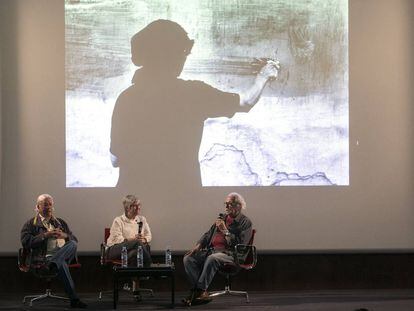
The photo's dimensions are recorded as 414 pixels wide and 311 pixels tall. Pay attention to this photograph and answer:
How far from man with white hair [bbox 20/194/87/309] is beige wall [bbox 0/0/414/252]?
2.08ft

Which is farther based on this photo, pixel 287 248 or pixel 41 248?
pixel 287 248

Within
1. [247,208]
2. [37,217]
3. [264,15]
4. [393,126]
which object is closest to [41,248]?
[37,217]

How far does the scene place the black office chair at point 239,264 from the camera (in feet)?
25.8

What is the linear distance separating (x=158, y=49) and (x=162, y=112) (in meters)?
0.66

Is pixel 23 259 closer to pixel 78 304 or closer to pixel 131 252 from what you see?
pixel 78 304

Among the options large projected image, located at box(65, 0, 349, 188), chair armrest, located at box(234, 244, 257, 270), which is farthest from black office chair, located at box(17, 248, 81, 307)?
chair armrest, located at box(234, 244, 257, 270)

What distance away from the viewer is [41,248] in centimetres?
777

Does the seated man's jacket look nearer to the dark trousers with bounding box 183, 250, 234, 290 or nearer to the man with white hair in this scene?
the man with white hair

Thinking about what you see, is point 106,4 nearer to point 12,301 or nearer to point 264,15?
point 264,15

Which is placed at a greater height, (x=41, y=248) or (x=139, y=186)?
(x=139, y=186)

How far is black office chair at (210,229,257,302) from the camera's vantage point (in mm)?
7863

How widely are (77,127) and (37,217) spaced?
114cm

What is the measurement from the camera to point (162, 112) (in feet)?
28.0

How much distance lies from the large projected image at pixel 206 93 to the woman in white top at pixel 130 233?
457mm
